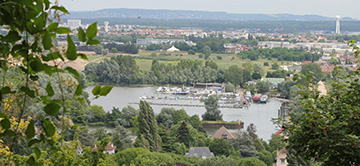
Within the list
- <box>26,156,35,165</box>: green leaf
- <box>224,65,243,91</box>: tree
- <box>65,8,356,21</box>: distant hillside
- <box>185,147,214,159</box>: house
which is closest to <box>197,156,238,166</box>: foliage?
<box>185,147,214,159</box>: house

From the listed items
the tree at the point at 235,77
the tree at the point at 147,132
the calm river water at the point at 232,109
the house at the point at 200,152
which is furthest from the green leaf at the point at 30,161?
the tree at the point at 235,77

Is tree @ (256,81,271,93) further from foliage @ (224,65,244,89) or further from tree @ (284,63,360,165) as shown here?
tree @ (284,63,360,165)

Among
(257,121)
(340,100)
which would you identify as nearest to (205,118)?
(257,121)

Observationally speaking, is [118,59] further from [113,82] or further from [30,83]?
[30,83]

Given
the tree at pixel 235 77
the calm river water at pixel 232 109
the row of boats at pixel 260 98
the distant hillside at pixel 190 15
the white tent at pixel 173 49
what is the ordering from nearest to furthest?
the calm river water at pixel 232 109
the row of boats at pixel 260 98
the tree at pixel 235 77
the white tent at pixel 173 49
the distant hillside at pixel 190 15

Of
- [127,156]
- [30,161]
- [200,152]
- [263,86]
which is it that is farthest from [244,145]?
[263,86]

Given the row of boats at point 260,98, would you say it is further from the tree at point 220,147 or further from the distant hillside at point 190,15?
the distant hillside at point 190,15

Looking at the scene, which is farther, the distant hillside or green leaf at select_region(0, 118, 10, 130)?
the distant hillside

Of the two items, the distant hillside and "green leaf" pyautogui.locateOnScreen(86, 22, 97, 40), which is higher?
"green leaf" pyautogui.locateOnScreen(86, 22, 97, 40)
